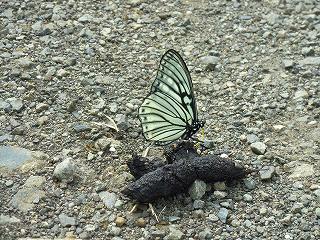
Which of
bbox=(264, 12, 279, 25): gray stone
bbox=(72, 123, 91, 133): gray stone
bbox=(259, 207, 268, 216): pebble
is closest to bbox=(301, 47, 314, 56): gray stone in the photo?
bbox=(264, 12, 279, 25): gray stone

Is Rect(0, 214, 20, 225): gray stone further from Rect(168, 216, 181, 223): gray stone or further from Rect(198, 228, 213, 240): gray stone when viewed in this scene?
Rect(198, 228, 213, 240): gray stone

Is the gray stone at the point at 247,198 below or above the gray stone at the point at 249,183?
below

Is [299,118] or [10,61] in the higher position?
[10,61]

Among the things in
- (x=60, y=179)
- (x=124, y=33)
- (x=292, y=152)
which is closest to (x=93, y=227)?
(x=60, y=179)

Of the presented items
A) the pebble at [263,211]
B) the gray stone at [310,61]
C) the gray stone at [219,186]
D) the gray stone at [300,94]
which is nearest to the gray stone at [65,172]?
the gray stone at [219,186]

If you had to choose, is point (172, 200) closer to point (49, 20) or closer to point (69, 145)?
point (69, 145)

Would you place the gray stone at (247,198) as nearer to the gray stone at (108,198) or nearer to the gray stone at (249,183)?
the gray stone at (249,183)
